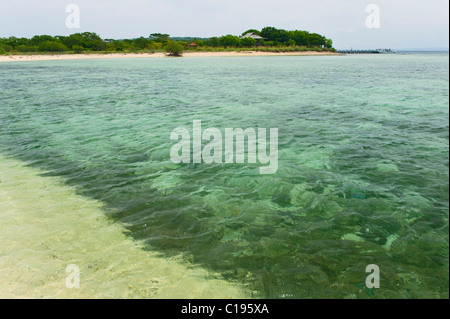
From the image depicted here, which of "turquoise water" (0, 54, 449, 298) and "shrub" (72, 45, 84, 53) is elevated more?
"shrub" (72, 45, 84, 53)

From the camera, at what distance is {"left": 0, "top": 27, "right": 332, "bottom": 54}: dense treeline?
12338 cm

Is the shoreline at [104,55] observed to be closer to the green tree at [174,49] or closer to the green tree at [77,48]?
the green tree at [174,49]

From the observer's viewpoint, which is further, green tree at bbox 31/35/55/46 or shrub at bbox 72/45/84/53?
green tree at bbox 31/35/55/46

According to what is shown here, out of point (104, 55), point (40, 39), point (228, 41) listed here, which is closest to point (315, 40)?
point (228, 41)

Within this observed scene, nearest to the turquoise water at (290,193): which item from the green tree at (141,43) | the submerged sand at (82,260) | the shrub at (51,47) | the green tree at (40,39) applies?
the submerged sand at (82,260)

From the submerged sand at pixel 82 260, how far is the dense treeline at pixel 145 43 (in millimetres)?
127260

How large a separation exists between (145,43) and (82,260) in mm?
158682

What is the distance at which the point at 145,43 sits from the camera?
5768 inches

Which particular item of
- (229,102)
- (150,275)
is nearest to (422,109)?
(229,102)

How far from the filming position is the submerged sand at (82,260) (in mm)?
4922

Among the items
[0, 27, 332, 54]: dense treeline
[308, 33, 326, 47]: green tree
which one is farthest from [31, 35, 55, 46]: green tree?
[308, 33, 326, 47]: green tree

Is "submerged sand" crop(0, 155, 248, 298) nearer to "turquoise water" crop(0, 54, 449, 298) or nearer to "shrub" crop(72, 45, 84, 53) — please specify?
"turquoise water" crop(0, 54, 449, 298)

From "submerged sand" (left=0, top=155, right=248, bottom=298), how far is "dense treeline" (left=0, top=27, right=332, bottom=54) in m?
127

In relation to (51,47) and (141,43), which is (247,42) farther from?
Answer: (51,47)
